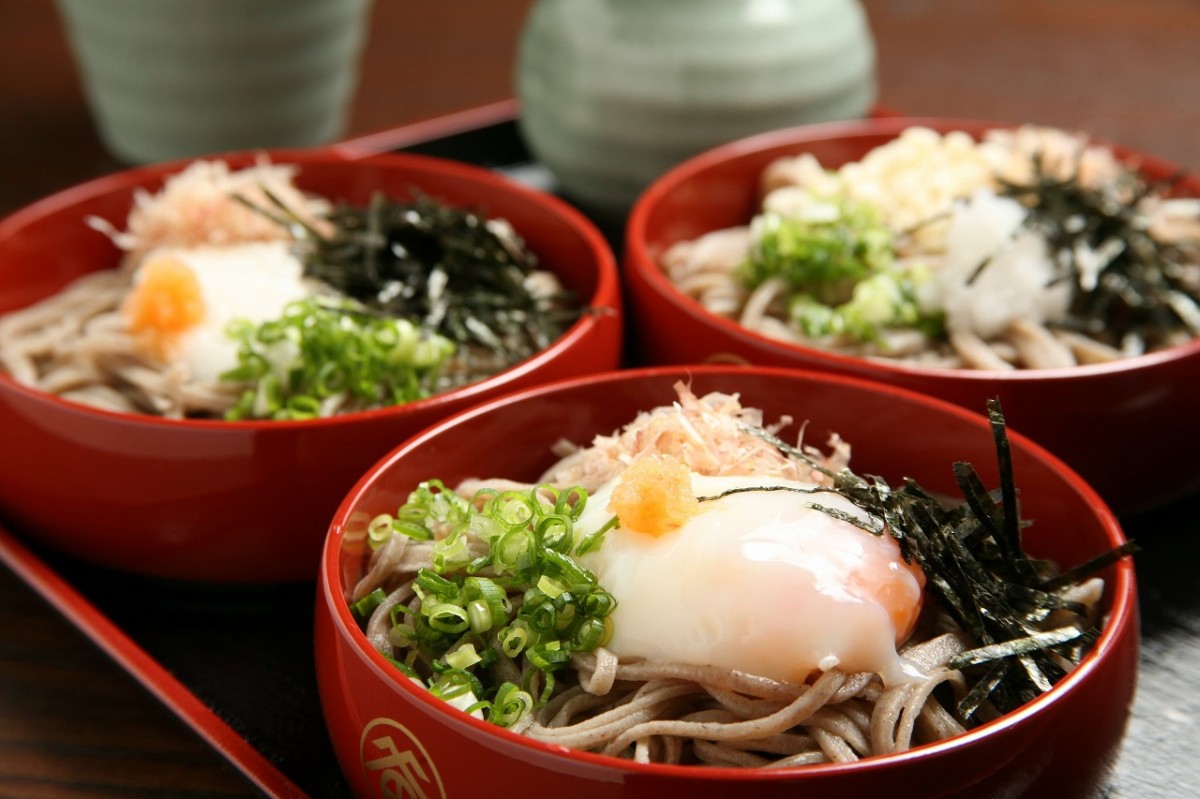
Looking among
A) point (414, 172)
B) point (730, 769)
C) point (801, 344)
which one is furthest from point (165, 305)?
point (730, 769)

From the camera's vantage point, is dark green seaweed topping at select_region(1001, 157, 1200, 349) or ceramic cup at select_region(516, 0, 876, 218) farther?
ceramic cup at select_region(516, 0, 876, 218)

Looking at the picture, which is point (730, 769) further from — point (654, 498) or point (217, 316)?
point (217, 316)

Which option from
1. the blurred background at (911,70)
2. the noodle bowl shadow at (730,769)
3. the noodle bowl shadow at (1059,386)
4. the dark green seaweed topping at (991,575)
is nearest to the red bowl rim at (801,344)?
the noodle bowl shadow at (1059,386)

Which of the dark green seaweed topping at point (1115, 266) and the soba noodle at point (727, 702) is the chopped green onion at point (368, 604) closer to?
the soba noodle at point (727, 702)

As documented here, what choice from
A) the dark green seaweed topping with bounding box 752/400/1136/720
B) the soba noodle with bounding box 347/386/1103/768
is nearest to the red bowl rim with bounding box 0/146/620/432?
the soba noodle with bounding box 347/386/1103/768

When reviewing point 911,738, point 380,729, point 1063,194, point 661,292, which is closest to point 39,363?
point 661,292

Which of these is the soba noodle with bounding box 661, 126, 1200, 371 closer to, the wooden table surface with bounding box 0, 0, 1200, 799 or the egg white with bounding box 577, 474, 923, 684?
the egg white with bounding box 577, 474, 923, 684

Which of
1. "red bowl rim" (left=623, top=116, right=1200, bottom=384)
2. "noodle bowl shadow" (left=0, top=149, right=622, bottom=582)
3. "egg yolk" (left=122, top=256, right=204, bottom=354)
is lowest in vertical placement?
"noodle bowl shadow" (left=0, top=149, right=622, bottom=582)
